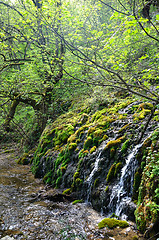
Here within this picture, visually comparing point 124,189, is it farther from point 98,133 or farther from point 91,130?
point 91,130

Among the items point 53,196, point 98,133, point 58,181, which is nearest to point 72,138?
point 98,133

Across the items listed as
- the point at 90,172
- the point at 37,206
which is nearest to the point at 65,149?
the point at 90,172

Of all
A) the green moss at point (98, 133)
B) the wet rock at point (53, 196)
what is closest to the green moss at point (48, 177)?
the wet rock at point (53, 196)

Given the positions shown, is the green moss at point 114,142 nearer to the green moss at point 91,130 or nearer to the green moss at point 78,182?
the green moss at point 91,130

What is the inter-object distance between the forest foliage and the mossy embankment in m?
0.89

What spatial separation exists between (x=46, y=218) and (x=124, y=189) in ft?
6.73

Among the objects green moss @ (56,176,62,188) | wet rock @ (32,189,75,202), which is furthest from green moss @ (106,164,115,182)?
green moss @ (56,176,62,188)

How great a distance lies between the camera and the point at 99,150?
5.24m

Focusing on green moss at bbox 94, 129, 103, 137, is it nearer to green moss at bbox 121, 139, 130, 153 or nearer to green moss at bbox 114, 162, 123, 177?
green moss at bbox 121, 139, 130, 153

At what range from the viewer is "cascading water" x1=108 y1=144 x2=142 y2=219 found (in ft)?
12.3

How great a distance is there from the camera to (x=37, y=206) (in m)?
4.64

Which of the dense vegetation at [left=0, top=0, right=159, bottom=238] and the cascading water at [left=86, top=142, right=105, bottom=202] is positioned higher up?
the dense vegetation at [left=0, top=0, right=159, bottom=238]

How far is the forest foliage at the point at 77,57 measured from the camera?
293 cm

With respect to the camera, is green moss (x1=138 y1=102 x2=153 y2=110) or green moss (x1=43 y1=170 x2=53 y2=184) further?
green moss (x1=43 y1=170 x2=53 y2=184)
